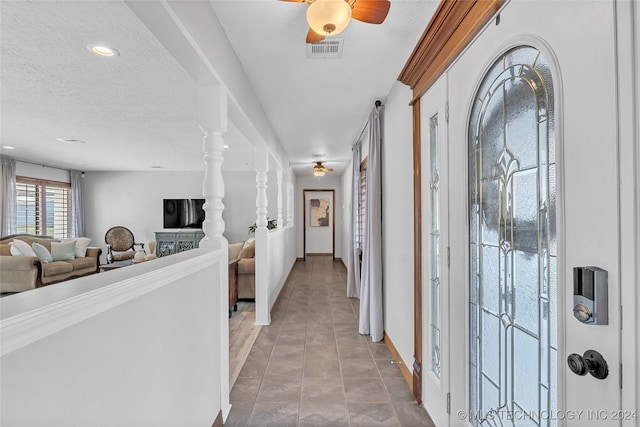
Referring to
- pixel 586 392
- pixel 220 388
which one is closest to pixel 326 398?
pixel 220 388

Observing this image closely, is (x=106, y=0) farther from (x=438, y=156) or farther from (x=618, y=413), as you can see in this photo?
(x=618, y=413)

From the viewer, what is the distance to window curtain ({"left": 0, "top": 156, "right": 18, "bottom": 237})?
18.8 feet

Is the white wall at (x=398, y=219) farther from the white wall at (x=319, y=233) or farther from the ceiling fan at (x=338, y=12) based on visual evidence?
the white wall at (x=319, y=233)

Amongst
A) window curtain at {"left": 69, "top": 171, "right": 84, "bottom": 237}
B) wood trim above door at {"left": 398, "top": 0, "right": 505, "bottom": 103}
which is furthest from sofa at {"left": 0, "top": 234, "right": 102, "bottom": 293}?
wood trim above door at {"left": 398, "top": 0, "right": 505, "bottom": 103}

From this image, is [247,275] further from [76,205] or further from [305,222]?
[76,205]

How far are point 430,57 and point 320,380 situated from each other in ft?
7.97

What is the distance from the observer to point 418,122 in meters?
2.03

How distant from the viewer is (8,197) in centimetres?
580

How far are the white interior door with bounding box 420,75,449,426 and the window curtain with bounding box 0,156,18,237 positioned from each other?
7909 millimetres

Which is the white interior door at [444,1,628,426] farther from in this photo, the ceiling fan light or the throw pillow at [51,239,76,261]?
the throw pillow at [51,239,76,261]

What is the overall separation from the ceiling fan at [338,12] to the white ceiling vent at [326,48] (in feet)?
1.74

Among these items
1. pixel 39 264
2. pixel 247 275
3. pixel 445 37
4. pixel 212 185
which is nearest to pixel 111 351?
pixel 212 185

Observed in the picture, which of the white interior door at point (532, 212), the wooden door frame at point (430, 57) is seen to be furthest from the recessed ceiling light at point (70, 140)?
the white interior door at point (532, 212)

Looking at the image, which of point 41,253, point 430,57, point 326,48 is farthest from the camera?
point 41,253
